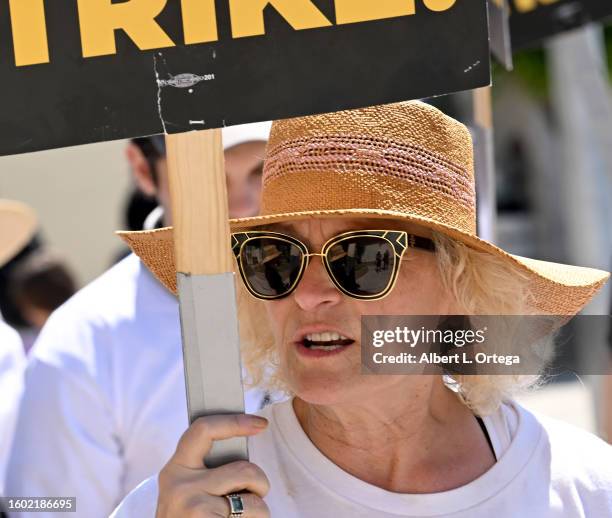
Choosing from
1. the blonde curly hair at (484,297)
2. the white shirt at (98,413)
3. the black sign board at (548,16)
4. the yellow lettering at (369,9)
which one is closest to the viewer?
the yellow lettering at (369,9)

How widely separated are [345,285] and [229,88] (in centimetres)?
44

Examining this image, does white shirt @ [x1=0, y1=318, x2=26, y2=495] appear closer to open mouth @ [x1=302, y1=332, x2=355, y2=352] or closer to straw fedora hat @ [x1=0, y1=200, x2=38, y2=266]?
straw fedora hat @ [x1=0, y1=200, x2=38, y2=266]

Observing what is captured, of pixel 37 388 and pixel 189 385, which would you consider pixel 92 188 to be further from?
pixel 189 385

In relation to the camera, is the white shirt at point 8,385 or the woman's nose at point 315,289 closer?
the woman's nose at point 315,289

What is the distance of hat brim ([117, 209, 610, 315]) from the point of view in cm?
193

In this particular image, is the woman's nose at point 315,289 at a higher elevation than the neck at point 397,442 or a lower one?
higher

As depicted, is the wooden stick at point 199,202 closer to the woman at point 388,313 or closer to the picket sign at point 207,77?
the picket sign at point 207,77

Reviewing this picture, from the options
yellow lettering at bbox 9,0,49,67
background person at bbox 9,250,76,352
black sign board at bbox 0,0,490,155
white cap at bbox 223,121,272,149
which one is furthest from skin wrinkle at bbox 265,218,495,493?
background person at bbox 9,250,76,352

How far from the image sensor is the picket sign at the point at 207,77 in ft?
5.25

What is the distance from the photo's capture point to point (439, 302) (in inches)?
→ 80.8

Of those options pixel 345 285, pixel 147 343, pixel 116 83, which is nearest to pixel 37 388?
pixel 147 343

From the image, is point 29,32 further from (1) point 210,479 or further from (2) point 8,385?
(2) point 8,385

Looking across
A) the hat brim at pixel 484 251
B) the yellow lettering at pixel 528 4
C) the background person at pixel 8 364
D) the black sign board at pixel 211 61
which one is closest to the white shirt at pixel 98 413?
the background person at pixel 8 364

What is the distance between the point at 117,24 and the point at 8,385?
5.50 feet
